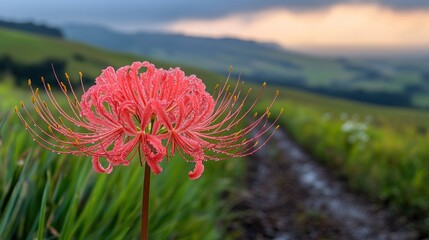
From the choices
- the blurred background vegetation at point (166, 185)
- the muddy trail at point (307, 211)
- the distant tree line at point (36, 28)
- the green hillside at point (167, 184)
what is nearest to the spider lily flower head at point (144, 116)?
the blurred background vegetation at point (166, 185)

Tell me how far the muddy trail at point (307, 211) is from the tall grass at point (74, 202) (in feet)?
8.87

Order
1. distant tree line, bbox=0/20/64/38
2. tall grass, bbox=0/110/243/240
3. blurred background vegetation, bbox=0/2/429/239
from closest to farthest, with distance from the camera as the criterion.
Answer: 1. tall grass, bbox=0/110/243/240
2. blurred background vegetation, bbox=0/2/429/239
3. distant tree line, bbox=0/20/64/38

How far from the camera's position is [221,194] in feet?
24.6

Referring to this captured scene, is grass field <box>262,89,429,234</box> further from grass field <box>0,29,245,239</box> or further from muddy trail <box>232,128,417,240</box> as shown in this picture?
grass field <box>0,29,245,239</box>

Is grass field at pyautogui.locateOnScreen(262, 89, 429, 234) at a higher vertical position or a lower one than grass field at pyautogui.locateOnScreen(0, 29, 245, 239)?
lower

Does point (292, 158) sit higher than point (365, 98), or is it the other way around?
point (292, 158)

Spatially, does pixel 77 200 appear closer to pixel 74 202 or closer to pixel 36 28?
pixel 74 202

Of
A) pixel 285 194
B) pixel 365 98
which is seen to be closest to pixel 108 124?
pixel 285 194

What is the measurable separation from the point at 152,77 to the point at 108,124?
0.18 meters

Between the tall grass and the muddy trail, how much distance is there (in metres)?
2.70

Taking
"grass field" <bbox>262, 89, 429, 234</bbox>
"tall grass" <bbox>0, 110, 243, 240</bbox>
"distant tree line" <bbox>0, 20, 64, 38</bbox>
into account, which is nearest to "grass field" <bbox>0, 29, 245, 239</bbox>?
"tall grass" <bbox>0, 110, 243, 240</bbox>

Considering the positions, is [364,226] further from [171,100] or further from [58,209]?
[171,100]

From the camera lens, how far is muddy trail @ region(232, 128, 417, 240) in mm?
6844

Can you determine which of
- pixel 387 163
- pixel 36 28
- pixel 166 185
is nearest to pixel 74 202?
pixel 166 185
